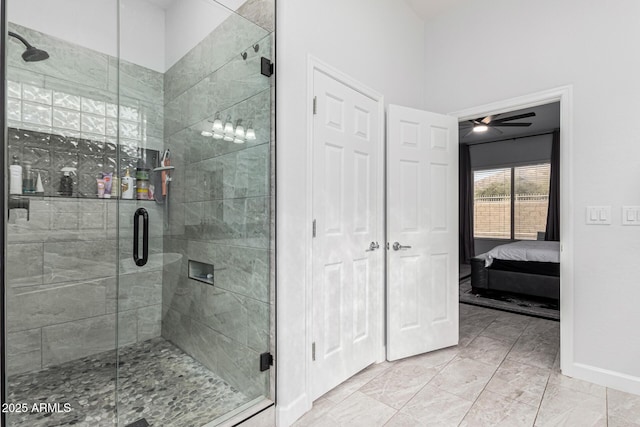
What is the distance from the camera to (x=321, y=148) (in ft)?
6.88

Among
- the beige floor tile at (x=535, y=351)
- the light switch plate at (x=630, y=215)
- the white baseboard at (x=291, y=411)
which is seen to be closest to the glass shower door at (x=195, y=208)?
the white baseboard at (x=291, y=411)

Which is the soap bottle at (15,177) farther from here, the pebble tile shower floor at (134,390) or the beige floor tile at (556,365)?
the beige floor tile at (556,365)

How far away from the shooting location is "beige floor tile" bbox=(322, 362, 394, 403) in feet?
6.94

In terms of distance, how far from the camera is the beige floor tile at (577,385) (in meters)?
2.16

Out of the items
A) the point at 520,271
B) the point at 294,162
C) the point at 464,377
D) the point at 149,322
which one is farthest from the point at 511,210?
the point at 149,322

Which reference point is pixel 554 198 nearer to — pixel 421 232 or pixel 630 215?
pixel 630 215

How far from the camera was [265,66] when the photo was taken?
6.13 feet

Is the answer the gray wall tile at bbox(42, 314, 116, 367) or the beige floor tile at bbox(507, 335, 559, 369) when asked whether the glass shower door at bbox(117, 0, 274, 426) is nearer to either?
the gray wall tile at bbox(42, 314, 116, 367)

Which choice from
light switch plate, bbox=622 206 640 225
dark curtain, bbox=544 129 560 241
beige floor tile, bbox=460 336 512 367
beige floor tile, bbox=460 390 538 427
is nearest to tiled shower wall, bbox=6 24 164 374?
beige floor tile, bbox=460 390 538 427

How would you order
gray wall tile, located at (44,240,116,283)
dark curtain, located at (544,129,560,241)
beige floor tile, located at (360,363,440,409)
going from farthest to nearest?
dark curtain, located at (544,129,560,241)
beige floor tile, located at (360,363,440,409)
gray wall tile, located at (44,240,116,283)

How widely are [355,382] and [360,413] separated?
1.20ft

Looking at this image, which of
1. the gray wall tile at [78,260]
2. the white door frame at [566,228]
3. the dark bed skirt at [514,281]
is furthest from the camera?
the dark bed skirt at [514,281]

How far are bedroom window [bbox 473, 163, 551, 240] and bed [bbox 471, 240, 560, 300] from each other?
2.26m

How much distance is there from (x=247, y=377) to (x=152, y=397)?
508mm
